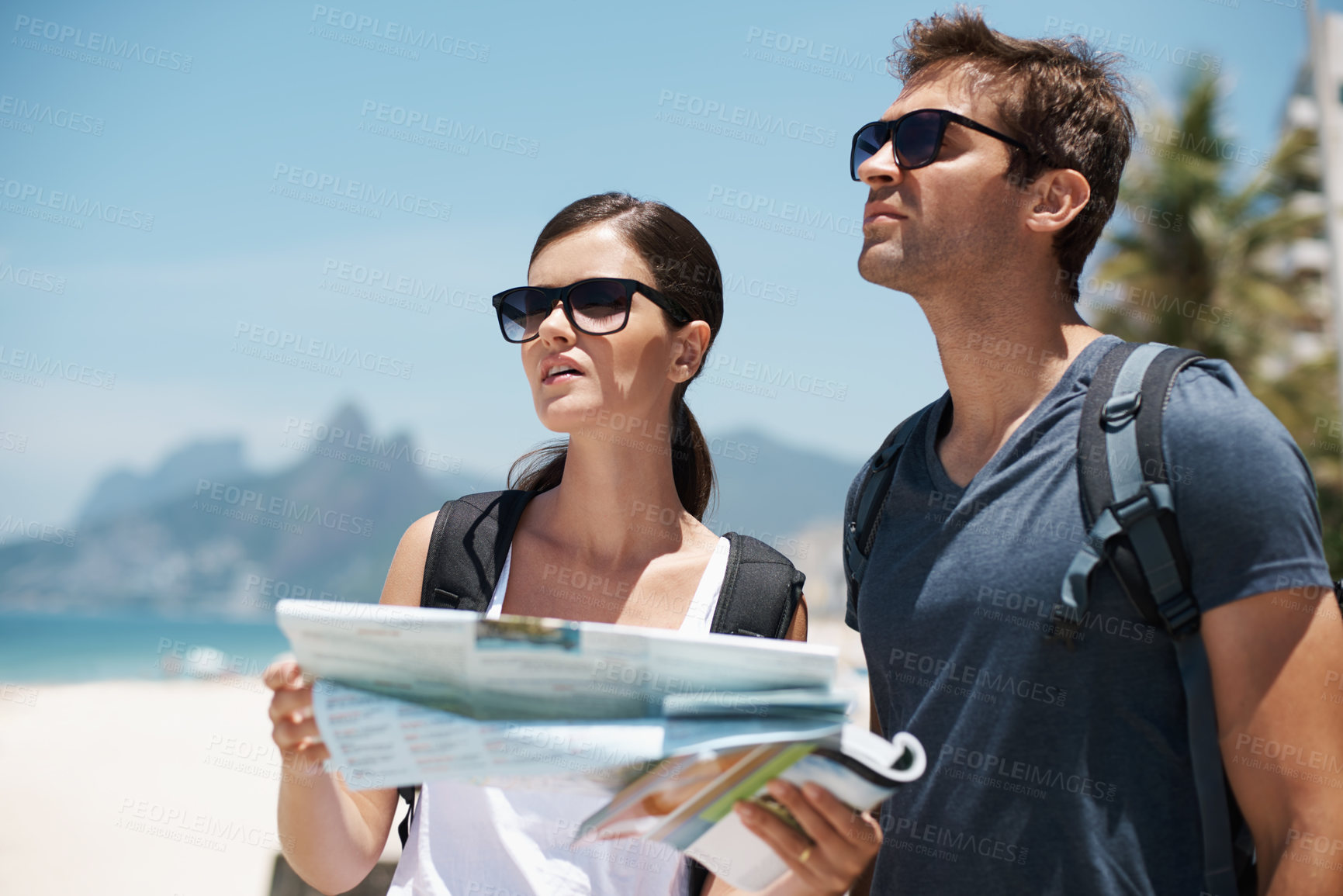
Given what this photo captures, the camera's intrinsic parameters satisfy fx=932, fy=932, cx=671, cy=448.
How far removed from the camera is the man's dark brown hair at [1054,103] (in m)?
2.68

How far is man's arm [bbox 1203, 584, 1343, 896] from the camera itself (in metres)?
1.81

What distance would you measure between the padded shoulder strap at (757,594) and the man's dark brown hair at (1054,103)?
46.8 inches

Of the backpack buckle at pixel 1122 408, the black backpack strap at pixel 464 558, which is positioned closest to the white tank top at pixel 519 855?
the black backpack strap at pixel 464 558

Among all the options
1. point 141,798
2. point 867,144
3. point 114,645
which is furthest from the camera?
point 114,645

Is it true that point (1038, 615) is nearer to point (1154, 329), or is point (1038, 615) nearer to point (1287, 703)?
point (1287, 703)

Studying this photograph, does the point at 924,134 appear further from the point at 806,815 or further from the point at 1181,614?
the point at 806,815

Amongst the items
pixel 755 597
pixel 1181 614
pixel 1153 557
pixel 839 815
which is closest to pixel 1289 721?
pixel 1181 614

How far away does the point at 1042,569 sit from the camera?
7.06 feet

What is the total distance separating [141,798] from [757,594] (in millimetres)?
14523

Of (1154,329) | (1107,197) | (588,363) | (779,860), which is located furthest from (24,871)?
(1154,329)

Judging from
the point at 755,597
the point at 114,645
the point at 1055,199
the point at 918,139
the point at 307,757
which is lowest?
the point at 114,645

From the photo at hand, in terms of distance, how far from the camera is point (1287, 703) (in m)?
1.84

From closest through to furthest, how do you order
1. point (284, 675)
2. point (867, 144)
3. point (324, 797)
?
point (284, 675) < point (324, 797) < point (867, 144)

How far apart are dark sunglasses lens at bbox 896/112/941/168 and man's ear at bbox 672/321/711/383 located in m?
0.88
